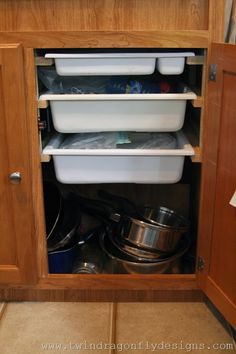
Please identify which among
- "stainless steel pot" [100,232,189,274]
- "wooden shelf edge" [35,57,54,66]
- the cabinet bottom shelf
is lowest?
the cabinet bottom shelf

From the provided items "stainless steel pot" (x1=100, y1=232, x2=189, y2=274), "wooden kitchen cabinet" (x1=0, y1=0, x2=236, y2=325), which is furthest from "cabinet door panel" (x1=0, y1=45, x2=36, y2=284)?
"stainless steel pot" (x1=100, y1=232, x2=189, y2=274)

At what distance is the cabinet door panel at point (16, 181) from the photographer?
137 cm

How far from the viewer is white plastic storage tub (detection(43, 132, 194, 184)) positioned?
1.51 metres

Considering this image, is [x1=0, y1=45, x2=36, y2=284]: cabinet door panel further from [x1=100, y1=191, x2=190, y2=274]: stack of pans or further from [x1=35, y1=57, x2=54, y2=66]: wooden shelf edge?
[x1=100, y1=191, x2=190, y2=274]: stack of pans

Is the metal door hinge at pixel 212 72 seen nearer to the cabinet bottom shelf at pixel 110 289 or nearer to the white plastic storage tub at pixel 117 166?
the white plastic storage tub at pixel 117 166

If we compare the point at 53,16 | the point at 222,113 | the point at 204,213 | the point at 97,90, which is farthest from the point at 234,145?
the point at 53,16

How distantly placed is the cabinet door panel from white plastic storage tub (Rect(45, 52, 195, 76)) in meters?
0.14

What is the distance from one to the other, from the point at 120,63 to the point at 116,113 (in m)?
0.16

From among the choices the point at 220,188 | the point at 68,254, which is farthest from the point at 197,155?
the point at 68,254

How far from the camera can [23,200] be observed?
1505 mm

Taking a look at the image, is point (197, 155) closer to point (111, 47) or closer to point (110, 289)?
point (111, 47)

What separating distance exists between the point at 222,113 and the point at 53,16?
599mm

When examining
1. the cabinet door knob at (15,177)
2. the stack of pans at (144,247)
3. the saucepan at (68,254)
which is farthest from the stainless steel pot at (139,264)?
the cabinet door knob at (15,177)

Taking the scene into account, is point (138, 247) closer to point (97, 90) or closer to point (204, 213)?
point (204, 213)
